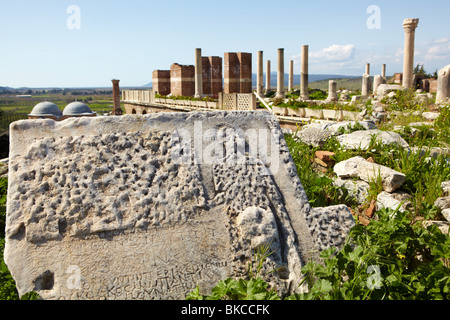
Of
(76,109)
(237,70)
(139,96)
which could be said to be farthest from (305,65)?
(76,109)

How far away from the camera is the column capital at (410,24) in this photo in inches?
612

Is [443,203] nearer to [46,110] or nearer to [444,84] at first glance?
[444,84]

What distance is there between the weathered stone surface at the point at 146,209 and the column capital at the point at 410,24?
53.9ft

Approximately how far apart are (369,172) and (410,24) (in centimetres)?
1546

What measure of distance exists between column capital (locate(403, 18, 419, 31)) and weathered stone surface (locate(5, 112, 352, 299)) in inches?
647

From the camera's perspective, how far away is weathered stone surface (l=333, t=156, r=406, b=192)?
3072 mm

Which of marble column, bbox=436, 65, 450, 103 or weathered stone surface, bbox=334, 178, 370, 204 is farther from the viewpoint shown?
marble column, bbox=436, 65, 450, 103

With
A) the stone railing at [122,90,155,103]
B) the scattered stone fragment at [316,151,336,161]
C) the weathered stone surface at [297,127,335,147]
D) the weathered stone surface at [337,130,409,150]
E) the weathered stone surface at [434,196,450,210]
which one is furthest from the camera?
the stone railing at [122,90,155,103]

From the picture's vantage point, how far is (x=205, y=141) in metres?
2.43

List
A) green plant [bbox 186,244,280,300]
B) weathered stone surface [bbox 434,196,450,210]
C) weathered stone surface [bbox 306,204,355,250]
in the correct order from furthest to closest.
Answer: weathered stone surface [bbox 434,196,450,210] < weathered stone surface [bbox 306,204,355,250] < green plant [bbox 186,244,280,300]

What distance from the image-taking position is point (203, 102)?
18406mm

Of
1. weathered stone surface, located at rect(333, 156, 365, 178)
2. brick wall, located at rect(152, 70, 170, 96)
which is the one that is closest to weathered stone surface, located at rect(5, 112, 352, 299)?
weathered stone surface, located at rect(333, 156, 365, 178)

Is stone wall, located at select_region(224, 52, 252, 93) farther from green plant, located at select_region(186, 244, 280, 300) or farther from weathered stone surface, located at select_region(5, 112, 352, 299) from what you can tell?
green plant, located at select_region(186, 244, 280, 300)
